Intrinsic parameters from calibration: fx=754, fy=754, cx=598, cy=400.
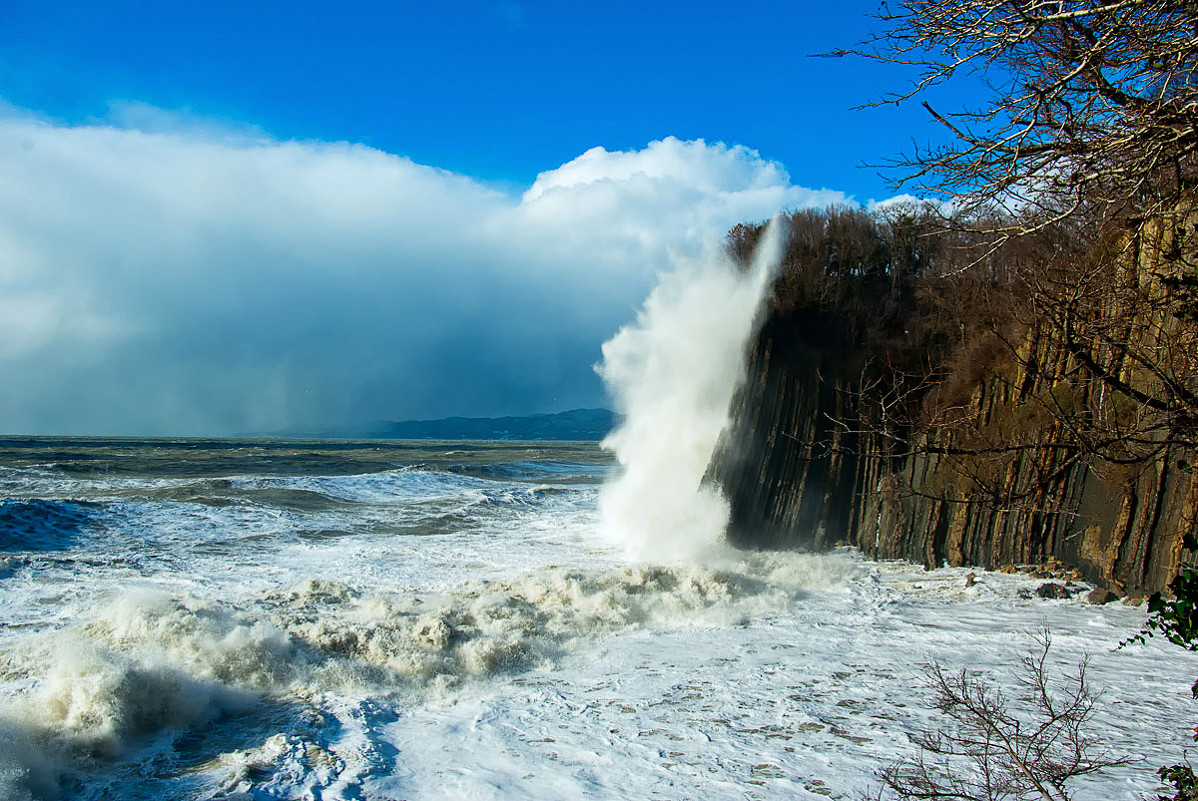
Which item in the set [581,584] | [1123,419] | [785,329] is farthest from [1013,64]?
[785,329]

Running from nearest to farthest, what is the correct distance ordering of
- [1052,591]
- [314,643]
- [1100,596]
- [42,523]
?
[314,643]
[1100,596]
[1052,591]
[42,523]

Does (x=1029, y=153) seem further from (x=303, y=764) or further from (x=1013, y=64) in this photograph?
(x=303, y=764)

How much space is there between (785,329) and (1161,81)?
1225cm

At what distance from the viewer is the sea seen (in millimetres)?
5191

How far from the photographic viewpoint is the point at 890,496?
13086 millimetres

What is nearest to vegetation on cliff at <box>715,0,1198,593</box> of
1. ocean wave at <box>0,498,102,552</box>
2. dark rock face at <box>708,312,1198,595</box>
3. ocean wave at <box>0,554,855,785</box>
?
dark rock face at <box>708,312,1198,595</box>

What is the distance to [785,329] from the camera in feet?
51.2

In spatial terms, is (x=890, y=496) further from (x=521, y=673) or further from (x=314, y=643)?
(x=314, y=643)

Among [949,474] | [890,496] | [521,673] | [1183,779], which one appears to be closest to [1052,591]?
[949,474]

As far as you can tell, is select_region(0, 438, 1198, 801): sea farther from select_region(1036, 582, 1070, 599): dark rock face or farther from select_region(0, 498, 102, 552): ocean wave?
select_region(0, 498, 102, 552): ocean wave

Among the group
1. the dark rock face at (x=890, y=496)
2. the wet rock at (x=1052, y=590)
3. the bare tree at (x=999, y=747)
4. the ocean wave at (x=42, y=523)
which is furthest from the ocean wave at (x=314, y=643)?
the ocean wave at (x=42, y=523)

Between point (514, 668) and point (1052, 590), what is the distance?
7.01 m

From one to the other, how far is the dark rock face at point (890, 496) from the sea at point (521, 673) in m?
0.61

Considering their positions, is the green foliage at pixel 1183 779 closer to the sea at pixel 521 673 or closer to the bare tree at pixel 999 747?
the bare tree at pixel 999 747
